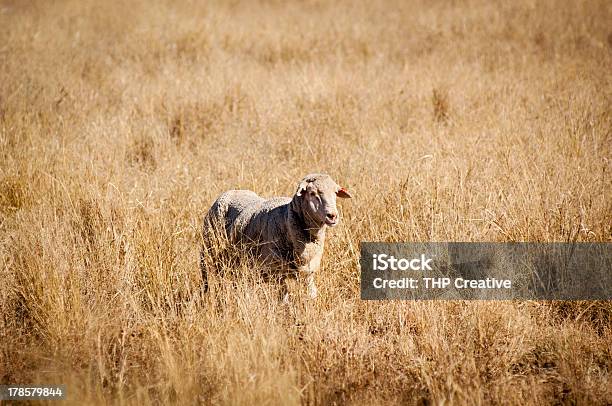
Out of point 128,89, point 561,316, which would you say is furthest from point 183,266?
point 128,89

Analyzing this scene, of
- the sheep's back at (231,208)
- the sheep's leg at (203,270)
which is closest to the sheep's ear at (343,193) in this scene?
the sheep's back at (231,208)

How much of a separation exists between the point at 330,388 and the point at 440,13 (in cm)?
1140

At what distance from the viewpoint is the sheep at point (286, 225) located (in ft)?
10.2

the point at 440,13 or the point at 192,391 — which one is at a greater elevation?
the point at 440,13

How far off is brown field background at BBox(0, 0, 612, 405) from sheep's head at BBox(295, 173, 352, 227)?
567mm

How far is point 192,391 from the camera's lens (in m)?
2.57

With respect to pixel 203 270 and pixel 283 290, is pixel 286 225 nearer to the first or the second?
pixel 283 290

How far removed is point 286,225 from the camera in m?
3.35

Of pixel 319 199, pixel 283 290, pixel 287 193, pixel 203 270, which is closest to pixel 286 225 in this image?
pixel 319 199

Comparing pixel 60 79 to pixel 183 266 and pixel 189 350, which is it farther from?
pixel 189 350

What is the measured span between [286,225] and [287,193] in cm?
134

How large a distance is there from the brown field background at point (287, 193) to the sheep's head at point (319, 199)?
567mm

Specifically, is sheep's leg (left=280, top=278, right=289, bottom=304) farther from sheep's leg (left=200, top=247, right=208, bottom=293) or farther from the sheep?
sheep's leg (left=200, top=247, right=208, bottom=293)

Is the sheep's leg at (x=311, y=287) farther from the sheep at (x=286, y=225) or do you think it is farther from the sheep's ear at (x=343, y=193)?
the sheep's ear at (x=343, y=193)
